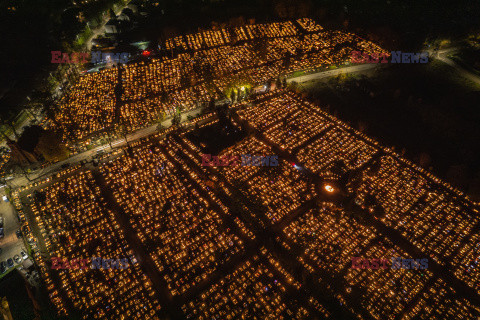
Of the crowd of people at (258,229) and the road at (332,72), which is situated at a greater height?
the road at (332,72)

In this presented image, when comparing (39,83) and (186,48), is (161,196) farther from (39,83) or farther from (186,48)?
(186,48)

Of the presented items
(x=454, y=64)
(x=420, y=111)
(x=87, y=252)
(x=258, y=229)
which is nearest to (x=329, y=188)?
(x=258, y=229)

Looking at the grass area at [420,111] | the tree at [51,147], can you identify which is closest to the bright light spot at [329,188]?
the grass area at [420,111]

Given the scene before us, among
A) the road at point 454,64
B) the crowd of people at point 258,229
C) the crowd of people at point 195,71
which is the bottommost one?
the crowd of people at point 258,229

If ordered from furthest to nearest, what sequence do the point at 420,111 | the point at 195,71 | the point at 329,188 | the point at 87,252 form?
the point at 195,71
the point at 420,111
the point at 329,188
the point at 87,252

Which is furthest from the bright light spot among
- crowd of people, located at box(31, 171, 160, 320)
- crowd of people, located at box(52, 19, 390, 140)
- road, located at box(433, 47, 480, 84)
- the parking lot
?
road, located at box(433, 47, 480, 84)

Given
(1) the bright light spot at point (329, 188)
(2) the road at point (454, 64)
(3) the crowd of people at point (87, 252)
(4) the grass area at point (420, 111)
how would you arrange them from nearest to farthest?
(3) the crowd of people at point (87, 252)
(1) the bright light spot at point (329, 188)
(4) the grass area at point (420, 111)
(2) the road at point (454, 64)

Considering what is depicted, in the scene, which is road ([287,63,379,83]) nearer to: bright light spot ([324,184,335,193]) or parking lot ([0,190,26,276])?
bright light spot ([324,184,335,193])

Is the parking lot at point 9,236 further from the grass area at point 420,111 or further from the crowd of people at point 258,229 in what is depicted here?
the grass area at point 420,111

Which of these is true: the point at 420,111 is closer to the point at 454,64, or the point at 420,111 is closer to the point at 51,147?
the point at 454,64
